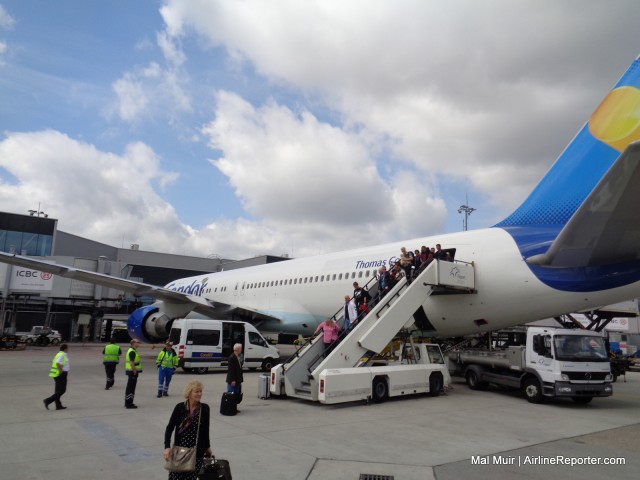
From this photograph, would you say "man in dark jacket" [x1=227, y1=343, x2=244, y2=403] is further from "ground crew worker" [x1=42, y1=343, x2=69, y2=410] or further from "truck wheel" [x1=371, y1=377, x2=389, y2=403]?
"truck wheel" [x1=371, y1=377, x2=389, y2=403]

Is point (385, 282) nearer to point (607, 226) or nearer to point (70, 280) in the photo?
point (607, 226)

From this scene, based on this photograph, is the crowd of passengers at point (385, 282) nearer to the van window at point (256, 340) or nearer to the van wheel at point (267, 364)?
the van window at point (256, 340)

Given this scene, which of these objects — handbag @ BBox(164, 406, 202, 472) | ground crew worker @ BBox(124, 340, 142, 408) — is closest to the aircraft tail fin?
handbag @ BBox(164, 406, 202, 472)

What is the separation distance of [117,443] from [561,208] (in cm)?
1142

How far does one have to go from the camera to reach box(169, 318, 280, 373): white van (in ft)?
52.4

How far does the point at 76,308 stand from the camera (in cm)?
3694

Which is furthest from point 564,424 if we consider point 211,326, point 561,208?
point 211,326

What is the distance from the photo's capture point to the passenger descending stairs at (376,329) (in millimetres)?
11258

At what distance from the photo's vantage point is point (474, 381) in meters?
14.3

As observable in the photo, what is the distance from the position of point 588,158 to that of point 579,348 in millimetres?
4671

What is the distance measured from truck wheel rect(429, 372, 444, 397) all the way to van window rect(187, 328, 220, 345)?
7.61 meters

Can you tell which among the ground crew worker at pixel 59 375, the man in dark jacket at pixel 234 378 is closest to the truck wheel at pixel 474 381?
the man in dark jacket at pixel 234 378

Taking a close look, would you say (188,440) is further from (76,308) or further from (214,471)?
(76,308)

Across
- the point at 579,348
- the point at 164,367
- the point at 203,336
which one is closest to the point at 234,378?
the point at 164,367
